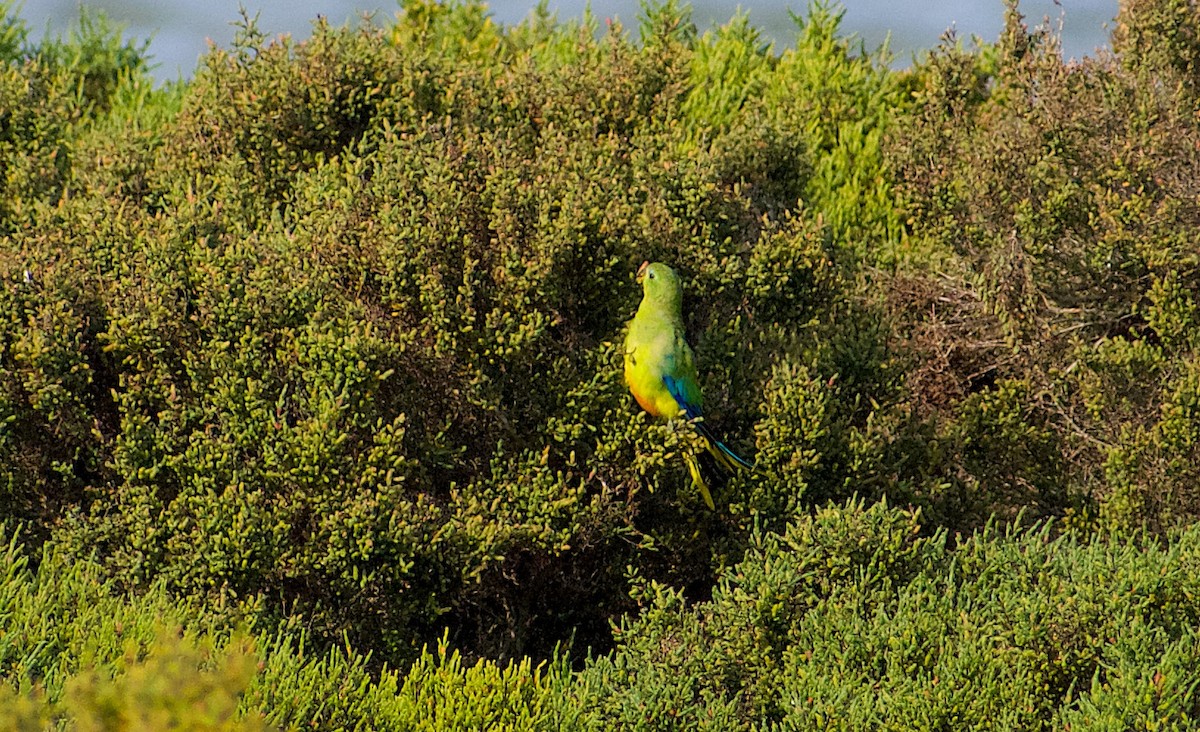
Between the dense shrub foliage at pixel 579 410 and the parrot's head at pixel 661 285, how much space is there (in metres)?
0.58

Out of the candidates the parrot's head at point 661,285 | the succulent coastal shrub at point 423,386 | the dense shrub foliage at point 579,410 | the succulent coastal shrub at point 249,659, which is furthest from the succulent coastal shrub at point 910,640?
the parrot's head at point 661,285

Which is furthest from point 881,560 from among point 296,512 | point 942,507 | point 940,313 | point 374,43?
point 374,43

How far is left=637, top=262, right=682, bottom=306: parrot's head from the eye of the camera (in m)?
8.13

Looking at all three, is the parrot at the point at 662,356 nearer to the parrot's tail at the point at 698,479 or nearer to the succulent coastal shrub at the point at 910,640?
the parrot's tail at the point at 698,479

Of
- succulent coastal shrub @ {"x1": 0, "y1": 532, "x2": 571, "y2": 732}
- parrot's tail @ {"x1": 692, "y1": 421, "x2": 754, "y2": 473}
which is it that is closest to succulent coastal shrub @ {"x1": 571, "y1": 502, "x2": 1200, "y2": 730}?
succulent coastal shrub @ {"x1": 0, "y1": 532, "x2": 571, "y2": 732}

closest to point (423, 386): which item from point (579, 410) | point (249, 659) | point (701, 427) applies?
point (579, 410)

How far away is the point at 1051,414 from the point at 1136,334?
2.93 feet

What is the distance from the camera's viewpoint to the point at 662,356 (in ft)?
26.2

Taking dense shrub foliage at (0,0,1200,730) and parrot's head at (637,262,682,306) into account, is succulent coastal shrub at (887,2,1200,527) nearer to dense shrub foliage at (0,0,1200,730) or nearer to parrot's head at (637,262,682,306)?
dense shrub foliage at (0,0,1200,730)

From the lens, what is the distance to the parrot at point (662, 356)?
8000 mm

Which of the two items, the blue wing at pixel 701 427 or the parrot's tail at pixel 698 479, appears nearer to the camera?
the blue wing at pixel 701 427

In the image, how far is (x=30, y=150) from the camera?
11.9 meters

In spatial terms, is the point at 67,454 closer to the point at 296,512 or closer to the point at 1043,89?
the point at 296,512

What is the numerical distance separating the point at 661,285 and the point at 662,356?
0.45 metres
